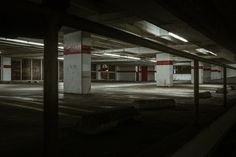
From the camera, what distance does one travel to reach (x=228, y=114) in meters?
6.54

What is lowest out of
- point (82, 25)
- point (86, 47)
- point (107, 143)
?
point (107, 143)

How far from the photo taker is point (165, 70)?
2183 cm

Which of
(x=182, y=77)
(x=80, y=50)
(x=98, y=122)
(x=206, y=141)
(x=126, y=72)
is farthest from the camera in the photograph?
(x=182, y=77)

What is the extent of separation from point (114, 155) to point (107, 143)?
0.63 meters

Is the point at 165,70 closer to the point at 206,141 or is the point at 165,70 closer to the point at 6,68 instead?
the point at 206,141

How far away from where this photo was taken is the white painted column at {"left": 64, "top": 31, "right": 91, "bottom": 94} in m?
12.7

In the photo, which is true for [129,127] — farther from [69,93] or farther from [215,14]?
[69,93]

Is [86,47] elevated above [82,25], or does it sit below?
above

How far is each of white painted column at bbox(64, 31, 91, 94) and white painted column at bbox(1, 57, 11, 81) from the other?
19523mm

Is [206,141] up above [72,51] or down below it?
below

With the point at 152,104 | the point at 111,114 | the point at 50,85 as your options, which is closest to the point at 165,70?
the point at 152,104

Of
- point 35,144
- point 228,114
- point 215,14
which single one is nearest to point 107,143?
point 35,144

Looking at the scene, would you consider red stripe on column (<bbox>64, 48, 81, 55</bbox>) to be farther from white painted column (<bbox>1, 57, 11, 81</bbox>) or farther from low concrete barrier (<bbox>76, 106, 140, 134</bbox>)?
white painted column (<bbox>1, 57, 11, 81</bbox>)

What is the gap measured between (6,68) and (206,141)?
30188 millimetres
